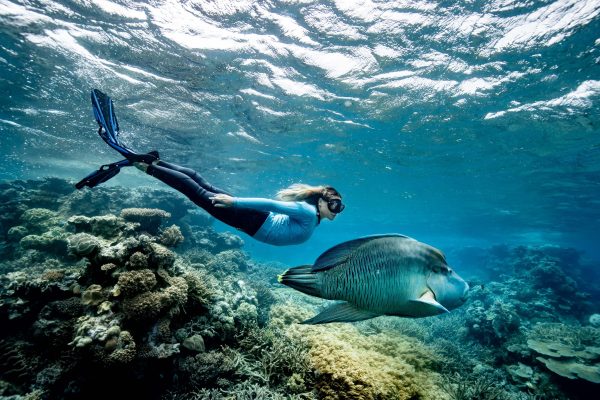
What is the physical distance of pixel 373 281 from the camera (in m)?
1.92

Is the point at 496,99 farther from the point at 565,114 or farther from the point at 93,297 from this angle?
the point at 93,297

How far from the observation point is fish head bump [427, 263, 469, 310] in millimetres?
2080

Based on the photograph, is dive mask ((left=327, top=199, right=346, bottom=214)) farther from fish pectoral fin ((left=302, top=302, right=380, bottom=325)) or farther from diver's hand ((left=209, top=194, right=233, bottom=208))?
fish pectoral fin ((left=302, top=302, right=380, bottom=325))

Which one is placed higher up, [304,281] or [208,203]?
[208,203]

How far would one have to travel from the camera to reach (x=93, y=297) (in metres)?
4.09

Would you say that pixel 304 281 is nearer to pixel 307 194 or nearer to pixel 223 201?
pixel 307 194

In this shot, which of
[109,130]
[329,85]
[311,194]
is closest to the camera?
[311,194]

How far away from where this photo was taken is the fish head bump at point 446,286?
208 centimetres

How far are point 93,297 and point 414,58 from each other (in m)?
12.4

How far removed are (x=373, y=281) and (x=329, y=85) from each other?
12.6m

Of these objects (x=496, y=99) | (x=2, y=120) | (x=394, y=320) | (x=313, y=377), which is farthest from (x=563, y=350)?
Result: (x=2, y=120)

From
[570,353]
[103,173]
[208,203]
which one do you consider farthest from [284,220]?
[570,353]

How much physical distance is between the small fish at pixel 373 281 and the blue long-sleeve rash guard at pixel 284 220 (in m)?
2.27

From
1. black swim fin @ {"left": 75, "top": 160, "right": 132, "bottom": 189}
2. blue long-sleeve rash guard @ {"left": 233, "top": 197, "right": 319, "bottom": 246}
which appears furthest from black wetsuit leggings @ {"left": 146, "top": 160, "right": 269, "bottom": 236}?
black swim fin @ {"left": 75, "top": 160, "right": 132, "bottom": 189}
